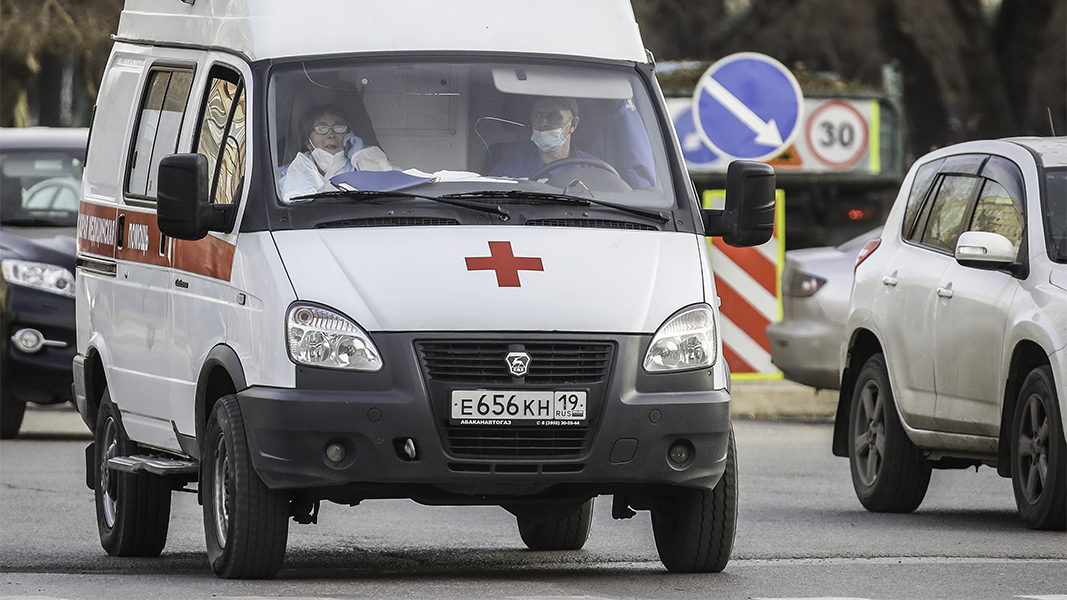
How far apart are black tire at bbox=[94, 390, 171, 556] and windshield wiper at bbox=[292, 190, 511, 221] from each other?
5.97 feet

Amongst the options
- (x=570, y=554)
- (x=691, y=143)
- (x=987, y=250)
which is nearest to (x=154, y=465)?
(x=570, y=554)

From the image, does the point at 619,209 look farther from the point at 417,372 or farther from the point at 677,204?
the point at 417,372

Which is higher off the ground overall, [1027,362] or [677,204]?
[677,204]

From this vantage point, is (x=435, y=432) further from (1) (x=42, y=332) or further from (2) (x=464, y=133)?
(1) (x=42, y=332)

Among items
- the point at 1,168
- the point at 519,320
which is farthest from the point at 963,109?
the point at 519,320

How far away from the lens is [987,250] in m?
10.2

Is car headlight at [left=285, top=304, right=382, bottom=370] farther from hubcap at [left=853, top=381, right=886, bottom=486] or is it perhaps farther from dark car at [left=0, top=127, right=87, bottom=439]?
dark car at [left=0, top=127, right=87, bottom=439]

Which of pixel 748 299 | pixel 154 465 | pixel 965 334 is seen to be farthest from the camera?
pixel 748 299

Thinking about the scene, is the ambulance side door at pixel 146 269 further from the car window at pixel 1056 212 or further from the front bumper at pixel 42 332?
the front bumper at pixel 42 332

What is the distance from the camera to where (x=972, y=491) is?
1258 centimetres

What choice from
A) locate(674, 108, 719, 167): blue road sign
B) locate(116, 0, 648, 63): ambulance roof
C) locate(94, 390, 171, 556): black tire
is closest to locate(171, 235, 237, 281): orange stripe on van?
locate(116, 0, 648, 63): ambulance roof

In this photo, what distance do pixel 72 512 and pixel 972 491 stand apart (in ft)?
15.9

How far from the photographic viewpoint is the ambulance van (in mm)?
7957

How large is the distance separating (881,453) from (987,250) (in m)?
1.65
